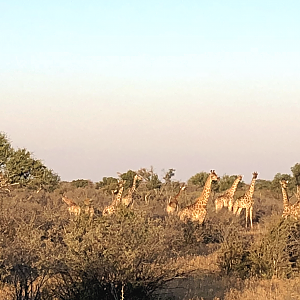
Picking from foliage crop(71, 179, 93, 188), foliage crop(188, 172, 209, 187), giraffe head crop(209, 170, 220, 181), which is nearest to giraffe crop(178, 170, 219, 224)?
giraffe head crop(209, 170, 220, 181)

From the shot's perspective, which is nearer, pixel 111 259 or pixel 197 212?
pixel 111 259

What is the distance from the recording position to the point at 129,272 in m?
8.58

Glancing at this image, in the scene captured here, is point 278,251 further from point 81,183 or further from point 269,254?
point 81,183

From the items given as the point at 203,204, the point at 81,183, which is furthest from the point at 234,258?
the point at 81,183

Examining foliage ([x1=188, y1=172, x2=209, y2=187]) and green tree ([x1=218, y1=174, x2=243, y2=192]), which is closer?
green tree ([x1=218, y1=174, x2=243, y2=192])

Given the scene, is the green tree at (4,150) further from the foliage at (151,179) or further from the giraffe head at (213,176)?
the foliage at (151,179)

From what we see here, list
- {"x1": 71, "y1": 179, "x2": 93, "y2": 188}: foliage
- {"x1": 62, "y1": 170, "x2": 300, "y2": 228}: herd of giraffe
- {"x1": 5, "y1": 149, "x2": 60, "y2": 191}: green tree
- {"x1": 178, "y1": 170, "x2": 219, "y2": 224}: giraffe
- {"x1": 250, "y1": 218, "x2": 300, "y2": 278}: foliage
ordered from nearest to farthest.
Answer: {"x1": 250, "y1": 218, "x2": 300, "y2": 278}: foliage < {"x1": 62, "y1": 170, "x2": 300, "y2": 228}: herd of giraffe < {"x1": 178, "y1": 170, "x2": 219, "y2": 224}: giraffe < {"x1": 5, "y1": 149, "x2": 60, "y2": 191}: green tree < {"x1": 71, "y1": 179, "x2": 93, "y2": 188}: foliage

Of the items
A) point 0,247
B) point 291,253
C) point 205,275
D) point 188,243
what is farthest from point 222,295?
point 188,243

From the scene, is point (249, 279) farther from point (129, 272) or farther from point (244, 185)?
point (244, 185)

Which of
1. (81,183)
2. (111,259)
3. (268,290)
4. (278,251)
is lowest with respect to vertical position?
(268,290)

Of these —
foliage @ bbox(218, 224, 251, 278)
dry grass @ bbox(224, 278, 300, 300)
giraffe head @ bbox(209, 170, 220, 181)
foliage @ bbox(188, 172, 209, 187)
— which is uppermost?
foliage @ bbox(188, 172, 209, 187)

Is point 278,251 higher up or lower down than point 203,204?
lower down

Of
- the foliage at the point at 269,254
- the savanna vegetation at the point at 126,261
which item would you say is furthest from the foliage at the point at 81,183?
the foliage at the point at 269,254

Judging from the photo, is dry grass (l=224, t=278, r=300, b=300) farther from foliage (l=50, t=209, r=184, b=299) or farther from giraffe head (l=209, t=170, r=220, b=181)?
giraffe head (l=209, t=170, r=220, b=181)
